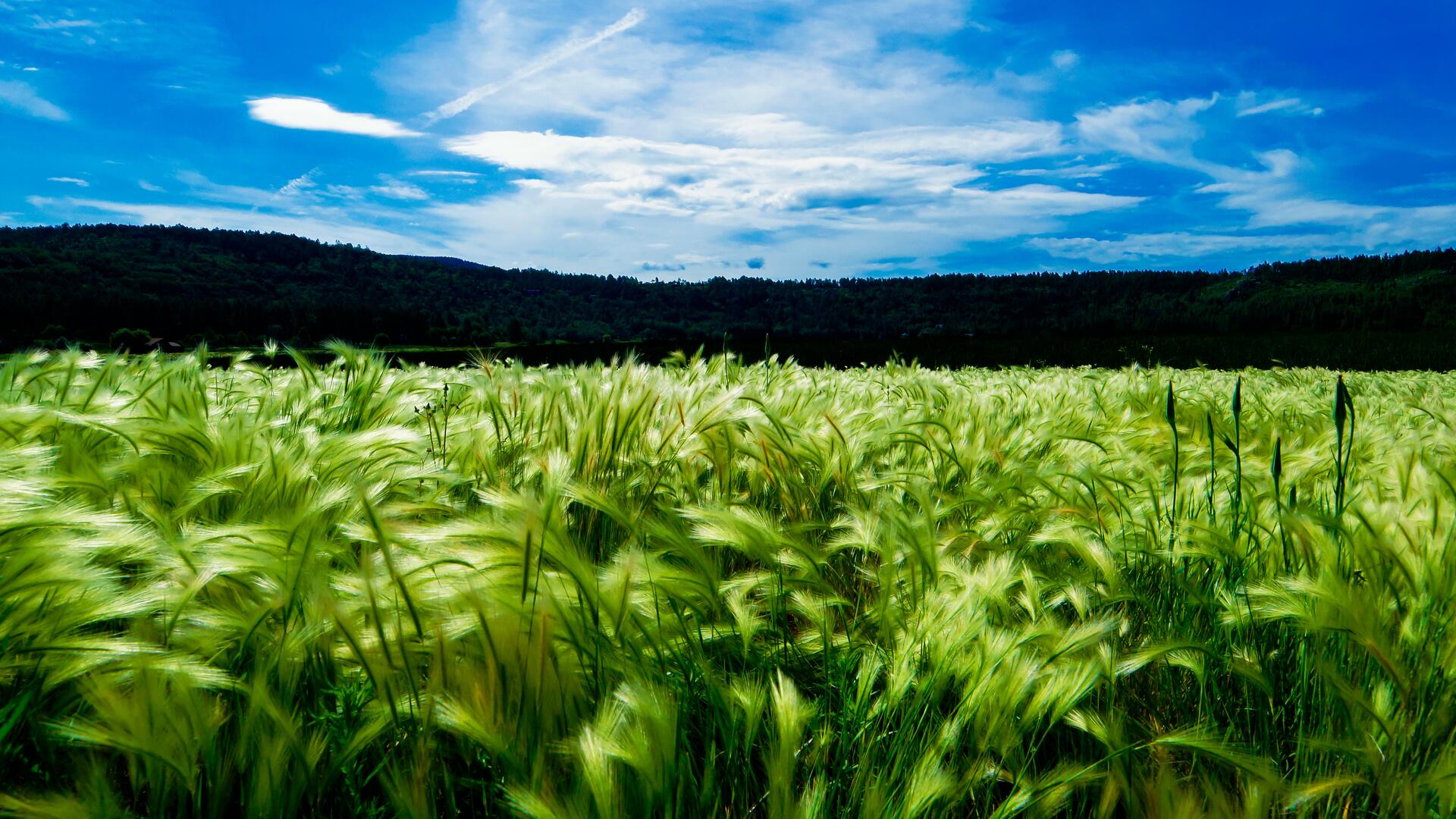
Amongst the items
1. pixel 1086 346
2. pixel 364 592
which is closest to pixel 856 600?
pixel 364 592

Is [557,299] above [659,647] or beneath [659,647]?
above

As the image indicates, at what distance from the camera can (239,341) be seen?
63844 mm

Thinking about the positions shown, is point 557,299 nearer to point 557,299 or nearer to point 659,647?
point 557,299

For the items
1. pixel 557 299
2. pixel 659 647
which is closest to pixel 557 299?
pixel 557 299

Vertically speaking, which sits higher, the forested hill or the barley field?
the forested hill

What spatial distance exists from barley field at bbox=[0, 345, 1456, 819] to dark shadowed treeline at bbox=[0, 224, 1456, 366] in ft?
218

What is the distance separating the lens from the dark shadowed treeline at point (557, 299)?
77.1m

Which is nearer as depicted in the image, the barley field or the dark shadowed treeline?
the barley field

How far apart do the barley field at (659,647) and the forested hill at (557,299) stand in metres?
66.2

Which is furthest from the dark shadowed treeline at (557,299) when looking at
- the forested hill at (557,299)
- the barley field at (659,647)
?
the barley field at (659,647)

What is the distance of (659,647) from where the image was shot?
112 cm

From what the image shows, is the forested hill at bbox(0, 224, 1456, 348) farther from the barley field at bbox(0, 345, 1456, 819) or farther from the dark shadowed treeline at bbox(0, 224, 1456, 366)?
the barley field at bbox(0, 345, 1456, 819)

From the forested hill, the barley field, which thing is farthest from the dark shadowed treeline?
the barley field

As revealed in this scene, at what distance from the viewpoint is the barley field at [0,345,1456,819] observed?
91cm
